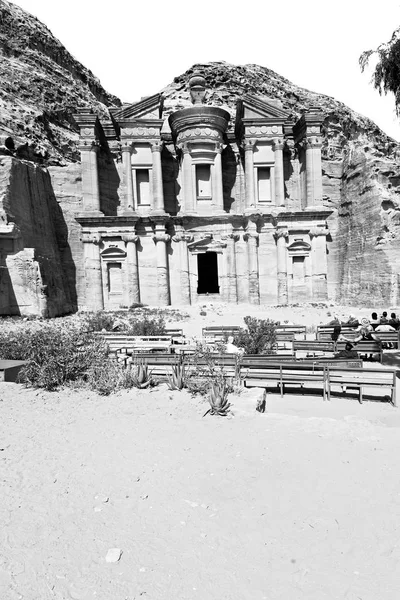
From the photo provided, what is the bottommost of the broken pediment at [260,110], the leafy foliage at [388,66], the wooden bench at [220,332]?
the wooden bench at [220,332]

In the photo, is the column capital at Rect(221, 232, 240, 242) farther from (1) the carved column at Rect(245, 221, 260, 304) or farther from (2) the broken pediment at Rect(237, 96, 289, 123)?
(2) the broken pediment at Rect(237, 96, 289, 123)

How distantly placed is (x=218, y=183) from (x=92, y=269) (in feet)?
34.1

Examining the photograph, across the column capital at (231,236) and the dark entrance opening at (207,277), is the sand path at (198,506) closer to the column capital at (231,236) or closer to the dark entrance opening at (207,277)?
the column capital at (231,236)

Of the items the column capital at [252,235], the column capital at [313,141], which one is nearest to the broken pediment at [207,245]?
the column capital at [252,235]

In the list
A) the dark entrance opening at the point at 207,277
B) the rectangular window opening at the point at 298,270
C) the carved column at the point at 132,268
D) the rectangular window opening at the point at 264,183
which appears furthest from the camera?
the dark entrance opening at the point at 207,277

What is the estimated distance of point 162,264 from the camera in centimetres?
2569

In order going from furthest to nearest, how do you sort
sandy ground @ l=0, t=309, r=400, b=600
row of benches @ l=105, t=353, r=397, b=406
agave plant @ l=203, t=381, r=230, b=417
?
1. row of benches @ l=105, t=353, r=397, b=406
2. agave plant @ l=203, t=381, r=230, b=417
3. sandy ground @ l=0, t=309, r=400, b=600

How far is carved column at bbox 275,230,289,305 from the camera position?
25625 millimetres

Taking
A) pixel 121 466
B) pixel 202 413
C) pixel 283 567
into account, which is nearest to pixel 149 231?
pixel 202 413

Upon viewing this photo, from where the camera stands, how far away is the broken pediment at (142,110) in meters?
26.5

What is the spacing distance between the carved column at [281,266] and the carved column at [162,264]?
742cm

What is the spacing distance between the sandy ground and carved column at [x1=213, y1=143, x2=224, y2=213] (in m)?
21.4

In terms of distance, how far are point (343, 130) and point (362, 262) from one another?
1282 cm

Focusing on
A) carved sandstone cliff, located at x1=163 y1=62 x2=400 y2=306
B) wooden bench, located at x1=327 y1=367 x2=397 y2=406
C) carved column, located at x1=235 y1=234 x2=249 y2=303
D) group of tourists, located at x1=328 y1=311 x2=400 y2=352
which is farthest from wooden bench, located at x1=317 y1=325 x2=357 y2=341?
carved column, located at x1=235 y1=234 x2=249 y2=303
